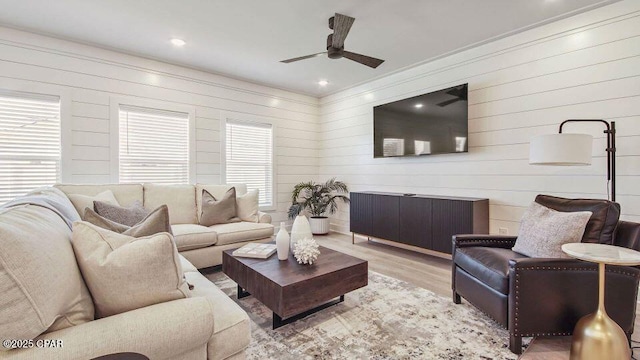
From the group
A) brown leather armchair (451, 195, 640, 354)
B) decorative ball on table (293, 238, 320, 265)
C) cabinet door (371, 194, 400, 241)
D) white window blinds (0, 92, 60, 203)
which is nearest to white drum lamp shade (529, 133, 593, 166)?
brown leather armchair (451, 195, 640, 354)

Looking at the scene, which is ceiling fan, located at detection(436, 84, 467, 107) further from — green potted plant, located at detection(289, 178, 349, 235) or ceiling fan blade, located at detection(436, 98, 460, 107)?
green potted plant, located at detection(289, 178, 349, 235)

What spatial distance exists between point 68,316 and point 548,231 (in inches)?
108

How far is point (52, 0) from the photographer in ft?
8.82

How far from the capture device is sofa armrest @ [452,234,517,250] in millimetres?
2465

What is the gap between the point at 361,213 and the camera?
4598 mm

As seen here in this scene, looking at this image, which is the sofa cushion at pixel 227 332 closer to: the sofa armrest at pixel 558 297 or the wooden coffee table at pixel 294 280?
the wooden coffee table at pixel 294 280

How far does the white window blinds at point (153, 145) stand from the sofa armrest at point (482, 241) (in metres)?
3.71

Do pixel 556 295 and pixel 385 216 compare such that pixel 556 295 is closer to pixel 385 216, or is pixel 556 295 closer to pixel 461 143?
pixel 461 143

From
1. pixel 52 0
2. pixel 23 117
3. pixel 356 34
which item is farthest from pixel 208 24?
pixel 23 117

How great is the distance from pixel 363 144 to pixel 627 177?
320 cm

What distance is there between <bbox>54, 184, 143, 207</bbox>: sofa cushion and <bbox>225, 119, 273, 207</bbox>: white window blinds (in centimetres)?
146

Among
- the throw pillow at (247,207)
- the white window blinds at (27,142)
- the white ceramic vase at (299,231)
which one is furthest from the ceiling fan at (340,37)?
the white window blinds at (27,142)

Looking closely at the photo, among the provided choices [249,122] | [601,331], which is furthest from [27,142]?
[601,331]

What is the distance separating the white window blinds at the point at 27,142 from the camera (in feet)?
10.5
